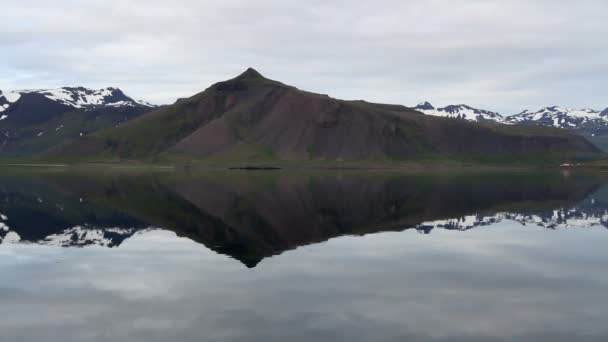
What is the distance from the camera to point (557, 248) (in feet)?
139

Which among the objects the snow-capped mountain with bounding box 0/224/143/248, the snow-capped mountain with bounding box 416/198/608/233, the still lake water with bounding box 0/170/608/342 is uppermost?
the snow-capped mountain with bounding box 416/198/608/233

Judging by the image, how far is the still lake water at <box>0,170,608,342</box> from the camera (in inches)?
875

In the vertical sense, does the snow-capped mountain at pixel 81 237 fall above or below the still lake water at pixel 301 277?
below

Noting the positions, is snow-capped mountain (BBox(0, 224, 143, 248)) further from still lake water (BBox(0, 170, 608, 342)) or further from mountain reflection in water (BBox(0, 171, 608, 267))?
still lake water (BBox(0, 170, 608, 342))

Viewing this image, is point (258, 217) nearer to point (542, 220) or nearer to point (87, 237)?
point (87, 237)

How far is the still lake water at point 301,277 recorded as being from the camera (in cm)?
2223

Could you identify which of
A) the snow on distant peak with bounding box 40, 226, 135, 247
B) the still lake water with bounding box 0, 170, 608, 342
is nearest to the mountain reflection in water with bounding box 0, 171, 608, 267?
the snow on distant peak with bounding box 40, 226, 135, 247

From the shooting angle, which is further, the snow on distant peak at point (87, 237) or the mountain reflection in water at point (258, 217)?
the mountain reflection in water at point (258, 217)

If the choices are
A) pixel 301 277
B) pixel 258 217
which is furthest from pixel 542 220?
pixel 301 277

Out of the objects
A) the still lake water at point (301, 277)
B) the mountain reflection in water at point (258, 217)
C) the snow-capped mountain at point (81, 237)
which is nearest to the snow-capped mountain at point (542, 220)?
the mountain reflection in water at point (258, 217)

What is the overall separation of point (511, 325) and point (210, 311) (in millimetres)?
11809

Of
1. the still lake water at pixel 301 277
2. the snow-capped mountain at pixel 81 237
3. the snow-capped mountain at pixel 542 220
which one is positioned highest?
the snow-capped mountain at pixel 542 220

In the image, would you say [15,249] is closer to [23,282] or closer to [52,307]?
[23,282]

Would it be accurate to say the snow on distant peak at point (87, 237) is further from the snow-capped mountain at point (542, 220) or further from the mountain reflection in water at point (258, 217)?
the snow-capped mountain at point (542, 220)
